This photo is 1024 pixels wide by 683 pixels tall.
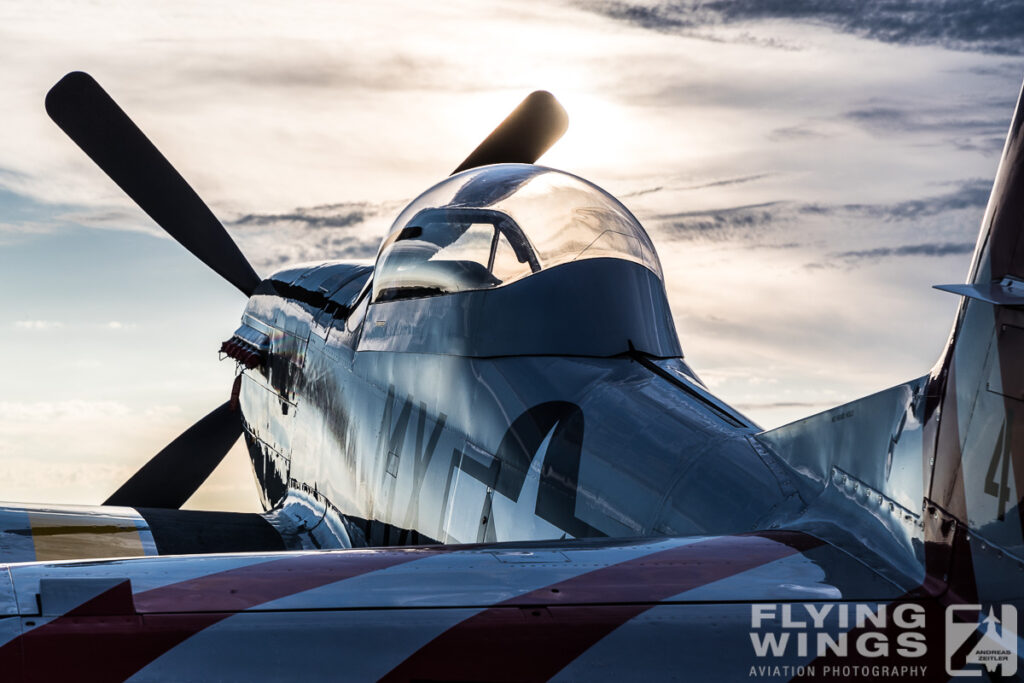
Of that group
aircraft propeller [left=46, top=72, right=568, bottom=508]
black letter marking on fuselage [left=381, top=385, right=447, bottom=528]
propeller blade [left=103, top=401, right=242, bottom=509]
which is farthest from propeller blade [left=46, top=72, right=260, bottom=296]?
black letter marking on fuselage [left=381, top=385, right=447, bottom=528]

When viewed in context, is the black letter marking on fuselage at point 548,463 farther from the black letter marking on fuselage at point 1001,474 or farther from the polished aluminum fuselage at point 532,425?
the black letter marking on fuselage at point 1001,474

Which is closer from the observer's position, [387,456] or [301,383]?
[387,456]

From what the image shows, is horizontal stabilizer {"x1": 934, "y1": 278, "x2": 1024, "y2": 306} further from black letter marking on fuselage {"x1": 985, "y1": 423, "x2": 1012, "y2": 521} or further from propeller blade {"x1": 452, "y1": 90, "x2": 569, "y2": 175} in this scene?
propeller blade {"x1": 452, "y1": 90, "x2": 569, "y2": 175}

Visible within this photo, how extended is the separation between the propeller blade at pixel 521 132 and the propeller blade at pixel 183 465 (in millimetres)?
3339

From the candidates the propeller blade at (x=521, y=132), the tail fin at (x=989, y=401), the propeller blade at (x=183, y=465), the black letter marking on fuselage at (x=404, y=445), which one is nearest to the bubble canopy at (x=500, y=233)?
the black letter marking on fuselage at (x=404, y=445)

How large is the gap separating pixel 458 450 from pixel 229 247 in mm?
6677

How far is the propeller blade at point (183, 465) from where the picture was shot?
10.2 metres

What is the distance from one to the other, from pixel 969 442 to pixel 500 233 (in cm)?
349

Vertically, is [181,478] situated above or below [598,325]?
below

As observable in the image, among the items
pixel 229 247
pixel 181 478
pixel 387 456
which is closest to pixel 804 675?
pixel 387 456

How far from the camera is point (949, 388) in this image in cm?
310

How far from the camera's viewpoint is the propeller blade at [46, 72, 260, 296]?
35.8 feet

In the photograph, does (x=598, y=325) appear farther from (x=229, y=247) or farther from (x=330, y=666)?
(x=229, y=247)

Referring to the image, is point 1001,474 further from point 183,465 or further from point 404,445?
point 183,465
